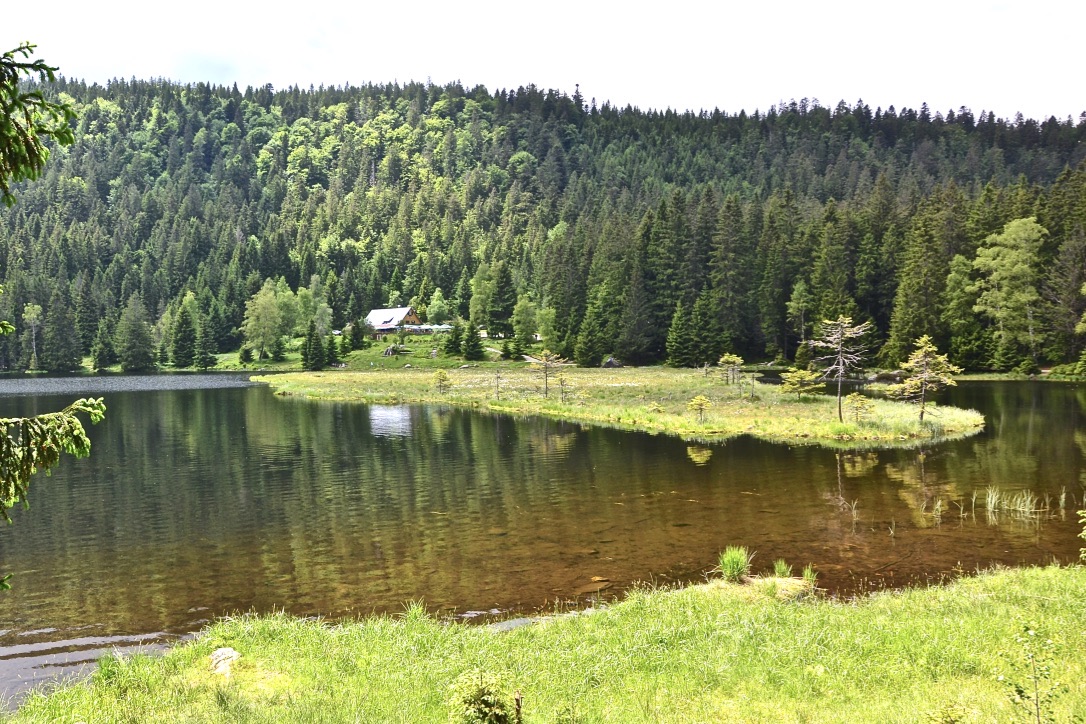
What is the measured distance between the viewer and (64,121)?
7527mm

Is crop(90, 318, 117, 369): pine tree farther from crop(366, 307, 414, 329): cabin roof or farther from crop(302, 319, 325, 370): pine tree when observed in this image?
crop(366, 307, 414, 329): cabin roof

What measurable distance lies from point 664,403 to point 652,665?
159ft

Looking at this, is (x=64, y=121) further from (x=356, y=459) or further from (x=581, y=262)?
(x=581, y=262)

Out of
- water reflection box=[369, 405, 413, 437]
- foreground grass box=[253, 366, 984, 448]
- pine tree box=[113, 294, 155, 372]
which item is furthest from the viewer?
pine tree box=[113, 294, 155, 372]

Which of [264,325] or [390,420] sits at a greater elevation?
[264,325]

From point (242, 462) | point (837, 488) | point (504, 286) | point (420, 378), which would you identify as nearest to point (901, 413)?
point (837, 488)

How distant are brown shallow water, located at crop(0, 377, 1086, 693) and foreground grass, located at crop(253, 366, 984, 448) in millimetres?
3199

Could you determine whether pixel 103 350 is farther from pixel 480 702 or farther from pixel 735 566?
pixel 480 702

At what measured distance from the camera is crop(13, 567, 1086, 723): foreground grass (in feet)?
33.7

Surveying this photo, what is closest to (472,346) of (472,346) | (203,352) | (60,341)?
(472,346)

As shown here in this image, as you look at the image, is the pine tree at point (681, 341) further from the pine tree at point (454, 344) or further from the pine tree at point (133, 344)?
the pine tree at point (133, 344)

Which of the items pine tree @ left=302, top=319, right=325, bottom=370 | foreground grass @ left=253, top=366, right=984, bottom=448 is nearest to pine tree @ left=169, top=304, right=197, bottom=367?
pine tree @ left=302, top=319, right=325, bottom=370

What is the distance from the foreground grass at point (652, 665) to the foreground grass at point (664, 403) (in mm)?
30057

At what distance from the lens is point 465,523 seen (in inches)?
1087
